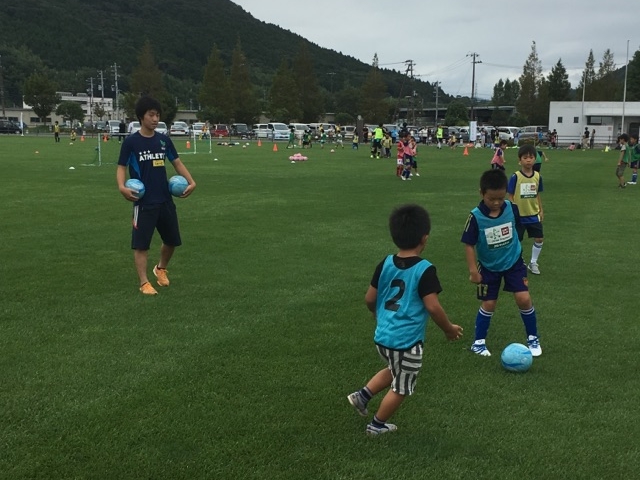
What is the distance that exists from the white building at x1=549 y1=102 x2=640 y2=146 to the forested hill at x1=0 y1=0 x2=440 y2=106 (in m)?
88.6

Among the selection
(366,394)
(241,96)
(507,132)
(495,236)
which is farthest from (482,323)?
(241,96)

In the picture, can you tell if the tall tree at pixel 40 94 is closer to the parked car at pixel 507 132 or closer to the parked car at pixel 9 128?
the parked car at pixel 9 128

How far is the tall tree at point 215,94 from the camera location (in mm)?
89938

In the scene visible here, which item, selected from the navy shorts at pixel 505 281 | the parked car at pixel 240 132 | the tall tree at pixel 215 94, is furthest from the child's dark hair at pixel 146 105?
the tall tree at pixel 215 94

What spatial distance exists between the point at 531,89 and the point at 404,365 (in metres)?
95.9

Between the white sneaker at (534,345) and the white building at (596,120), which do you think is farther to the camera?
the white building at (596,120)

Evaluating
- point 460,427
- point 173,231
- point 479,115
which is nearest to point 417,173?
point 173,231

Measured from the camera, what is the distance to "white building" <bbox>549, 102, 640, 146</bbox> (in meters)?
58.5

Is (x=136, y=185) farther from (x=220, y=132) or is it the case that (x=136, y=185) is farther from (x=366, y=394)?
(x=220, y=132)

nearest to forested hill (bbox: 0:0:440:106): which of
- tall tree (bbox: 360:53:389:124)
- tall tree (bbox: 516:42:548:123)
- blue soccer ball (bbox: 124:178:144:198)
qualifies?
tall tree (bbox: 360:53:389:124)

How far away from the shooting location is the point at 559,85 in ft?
283

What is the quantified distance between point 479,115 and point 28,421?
12686 cm

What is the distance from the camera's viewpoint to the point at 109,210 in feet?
42.8

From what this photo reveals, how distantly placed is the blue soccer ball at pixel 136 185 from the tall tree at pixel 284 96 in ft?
277
